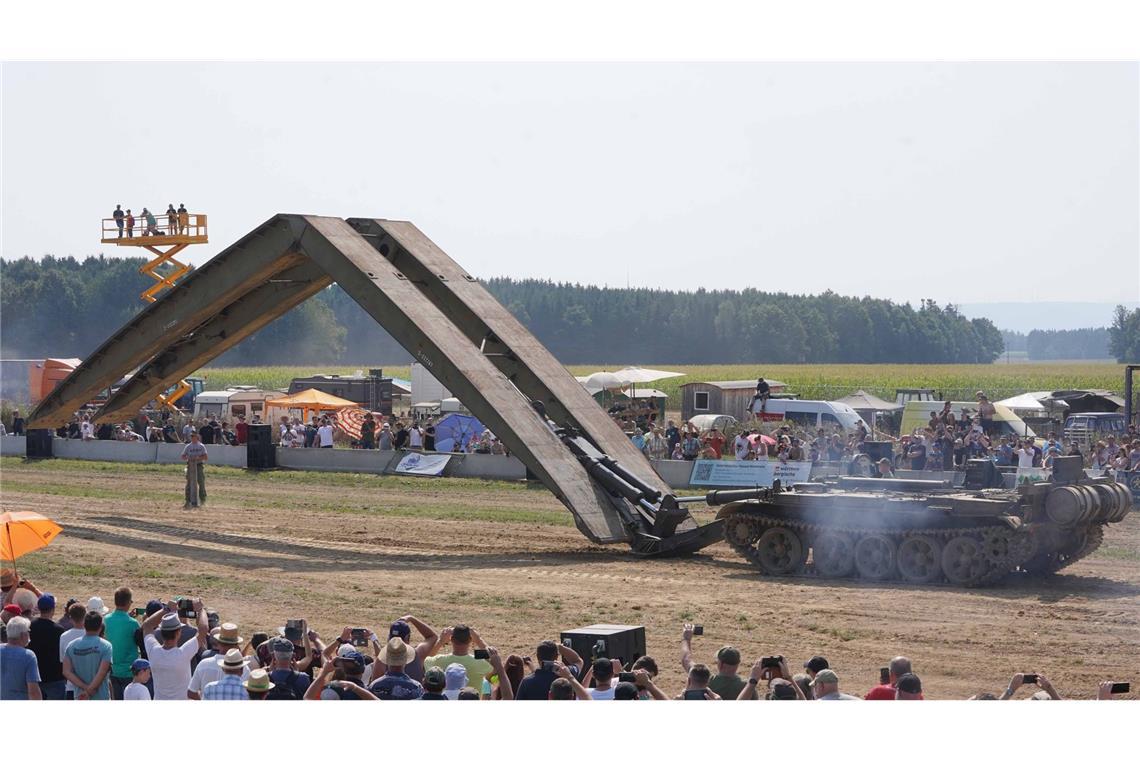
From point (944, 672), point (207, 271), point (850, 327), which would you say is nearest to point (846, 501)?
point (944, 672)

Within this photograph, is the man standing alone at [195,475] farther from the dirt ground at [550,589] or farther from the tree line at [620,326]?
the tree line at [620,326]

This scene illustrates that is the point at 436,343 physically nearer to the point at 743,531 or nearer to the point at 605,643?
the point at 743,531

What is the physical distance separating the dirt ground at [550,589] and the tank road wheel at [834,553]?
42 cm

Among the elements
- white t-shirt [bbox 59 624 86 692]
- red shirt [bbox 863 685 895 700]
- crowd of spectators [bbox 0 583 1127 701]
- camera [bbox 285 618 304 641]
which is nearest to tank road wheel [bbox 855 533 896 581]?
crowd of spectators [bbox 0 583 1127 701]

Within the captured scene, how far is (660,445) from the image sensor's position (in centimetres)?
3431

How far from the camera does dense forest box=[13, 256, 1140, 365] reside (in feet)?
363

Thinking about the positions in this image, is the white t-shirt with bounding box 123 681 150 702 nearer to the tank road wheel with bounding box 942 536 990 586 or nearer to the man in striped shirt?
the man in striped shirt

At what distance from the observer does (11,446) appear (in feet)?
135

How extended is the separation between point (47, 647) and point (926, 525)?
39.8 ft

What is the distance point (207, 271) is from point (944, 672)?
16.8m

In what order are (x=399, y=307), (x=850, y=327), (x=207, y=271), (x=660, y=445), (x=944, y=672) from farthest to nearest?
(x=850, y=327) < (x=660, y=445) < (x=207, y=271) < (x=399, y=307) < (x=944, y=672)

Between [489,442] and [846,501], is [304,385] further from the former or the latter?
[846,501]

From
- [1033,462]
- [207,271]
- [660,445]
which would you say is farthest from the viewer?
[660,445]

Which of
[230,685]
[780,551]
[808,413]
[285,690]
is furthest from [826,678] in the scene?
[808,413]
